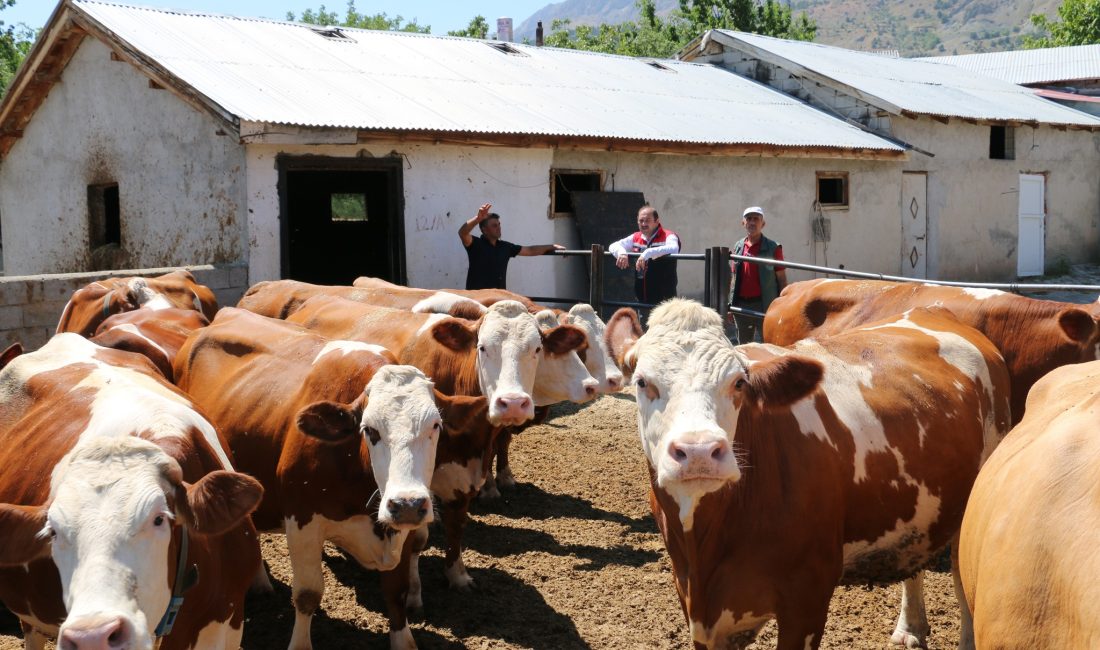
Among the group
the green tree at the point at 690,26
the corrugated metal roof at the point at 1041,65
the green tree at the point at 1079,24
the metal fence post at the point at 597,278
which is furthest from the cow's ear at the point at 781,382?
the green tree at the point at 1079,24

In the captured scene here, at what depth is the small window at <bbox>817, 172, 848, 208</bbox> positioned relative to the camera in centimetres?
1670

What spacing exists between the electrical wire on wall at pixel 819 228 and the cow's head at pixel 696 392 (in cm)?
1299

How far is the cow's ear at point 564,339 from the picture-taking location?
6617 millimetres

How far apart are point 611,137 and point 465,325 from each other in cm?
687

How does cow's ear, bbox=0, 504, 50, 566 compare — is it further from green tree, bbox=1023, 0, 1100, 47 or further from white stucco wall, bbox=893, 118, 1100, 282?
green tree, bbox=1023, 0, 1100, 47

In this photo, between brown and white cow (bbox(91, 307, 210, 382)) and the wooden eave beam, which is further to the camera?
the wooden eave beam

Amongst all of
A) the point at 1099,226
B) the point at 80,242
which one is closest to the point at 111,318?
the point at 80,242

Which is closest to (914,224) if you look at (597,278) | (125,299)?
(597,278)

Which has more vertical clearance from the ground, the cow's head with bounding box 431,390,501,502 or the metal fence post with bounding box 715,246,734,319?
the metal fence post with bounding box 715,246,734,319

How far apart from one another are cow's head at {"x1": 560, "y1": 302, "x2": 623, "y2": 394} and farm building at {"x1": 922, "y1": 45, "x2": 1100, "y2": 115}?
19779mm

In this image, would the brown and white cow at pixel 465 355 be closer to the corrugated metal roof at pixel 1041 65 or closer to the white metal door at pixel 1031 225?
the white metal door at pixel 1031 225

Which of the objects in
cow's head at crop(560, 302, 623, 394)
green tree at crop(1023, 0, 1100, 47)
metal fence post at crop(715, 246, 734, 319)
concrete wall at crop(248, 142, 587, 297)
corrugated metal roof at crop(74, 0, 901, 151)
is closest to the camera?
cow's head at crop(560, 302, 623, 394)

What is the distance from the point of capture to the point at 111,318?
22.8 ft

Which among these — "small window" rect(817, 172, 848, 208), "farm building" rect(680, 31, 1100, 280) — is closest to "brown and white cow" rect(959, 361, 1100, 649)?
"small window" rect(817, 172, 848, 208)
